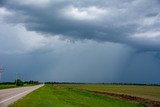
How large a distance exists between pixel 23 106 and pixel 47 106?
1955 mm

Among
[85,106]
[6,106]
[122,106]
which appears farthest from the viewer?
[122,106]

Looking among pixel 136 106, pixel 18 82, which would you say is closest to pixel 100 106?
pixel 136 106

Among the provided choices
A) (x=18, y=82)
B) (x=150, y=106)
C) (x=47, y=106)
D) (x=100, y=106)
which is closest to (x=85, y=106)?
(x=100, y=106)

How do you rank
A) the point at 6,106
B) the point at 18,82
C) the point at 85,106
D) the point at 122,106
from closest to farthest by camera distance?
the point at 6,106 → the point at 85,106 → the point at 122,106 → the point at 18,82

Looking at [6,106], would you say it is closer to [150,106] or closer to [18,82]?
[150,106]

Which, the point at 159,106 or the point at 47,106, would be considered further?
the point at 159,106

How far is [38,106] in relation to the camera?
30.1 metres

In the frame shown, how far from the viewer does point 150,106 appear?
51188 millimetres

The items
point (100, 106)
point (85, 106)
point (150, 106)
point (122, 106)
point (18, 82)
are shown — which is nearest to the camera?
point (85, 106)

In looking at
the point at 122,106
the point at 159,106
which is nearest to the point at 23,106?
the point at 122,106

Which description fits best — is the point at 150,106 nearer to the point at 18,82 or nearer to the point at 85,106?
the point at 85,106

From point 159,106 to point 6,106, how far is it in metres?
28.2

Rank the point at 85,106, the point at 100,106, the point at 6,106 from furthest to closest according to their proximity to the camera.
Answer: the point at 100,106 → the point at 85,106 → the point at 6,106

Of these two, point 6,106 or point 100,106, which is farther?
point 100,106
